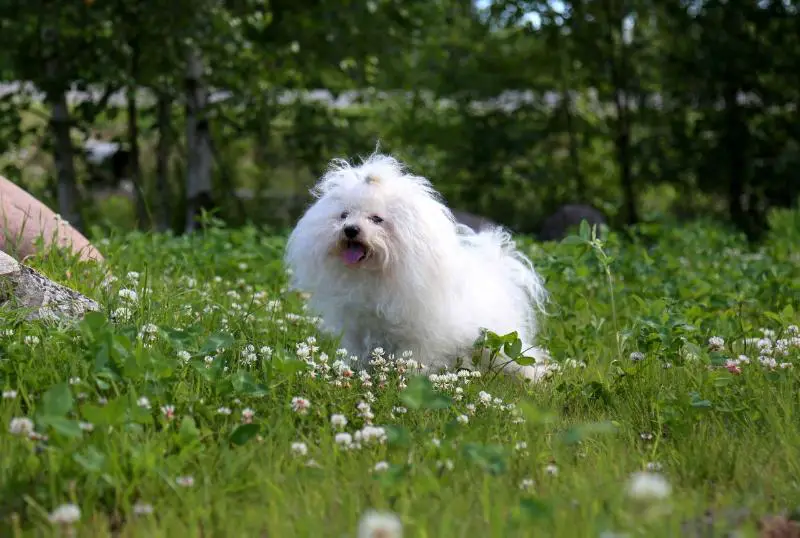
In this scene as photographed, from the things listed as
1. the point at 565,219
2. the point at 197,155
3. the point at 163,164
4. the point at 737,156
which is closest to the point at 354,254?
the point at 197,155

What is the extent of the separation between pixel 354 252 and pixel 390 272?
7.4 inches

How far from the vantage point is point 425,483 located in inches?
104

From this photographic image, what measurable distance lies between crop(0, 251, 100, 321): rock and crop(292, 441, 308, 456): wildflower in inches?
53.5

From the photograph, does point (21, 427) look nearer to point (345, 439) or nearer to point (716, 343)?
point (345, 439)

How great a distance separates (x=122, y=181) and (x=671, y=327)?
11.7 m

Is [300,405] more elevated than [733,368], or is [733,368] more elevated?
[733,368]

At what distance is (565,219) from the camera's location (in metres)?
11.1

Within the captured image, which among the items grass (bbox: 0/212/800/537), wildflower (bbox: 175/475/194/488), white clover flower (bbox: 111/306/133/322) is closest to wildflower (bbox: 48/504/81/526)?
grass (bbox: 0/212/800/537)

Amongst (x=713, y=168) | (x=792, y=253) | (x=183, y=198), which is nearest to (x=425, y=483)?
(x=792, y=253)

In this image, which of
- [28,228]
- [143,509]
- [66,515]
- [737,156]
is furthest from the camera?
[737,156]

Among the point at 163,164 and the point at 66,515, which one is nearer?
the point at 66,515

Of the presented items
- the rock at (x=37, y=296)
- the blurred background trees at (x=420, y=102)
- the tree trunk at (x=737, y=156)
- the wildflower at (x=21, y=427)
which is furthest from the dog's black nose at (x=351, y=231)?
the tree trunk at (x=737, y=156)

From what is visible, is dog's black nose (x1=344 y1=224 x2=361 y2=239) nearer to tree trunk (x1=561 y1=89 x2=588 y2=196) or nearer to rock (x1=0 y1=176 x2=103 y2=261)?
rock (x1=0 y1=176 x2=103 y2=261)

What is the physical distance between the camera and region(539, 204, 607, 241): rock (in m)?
11.0
